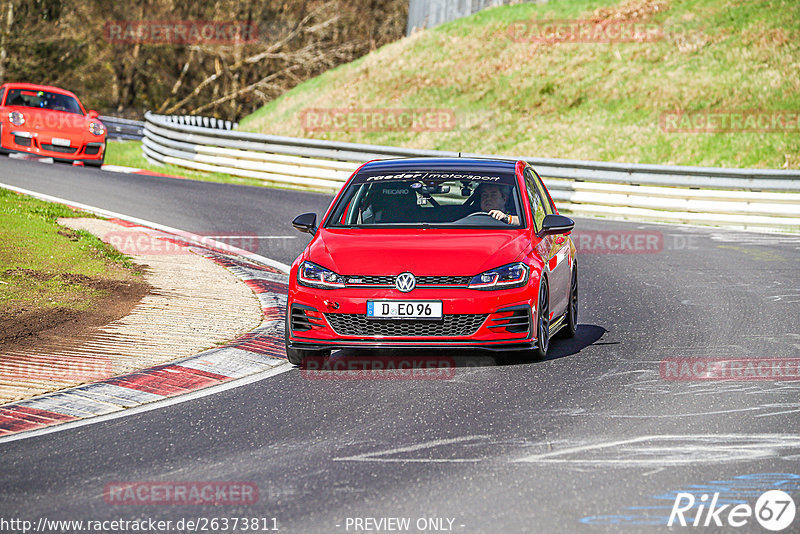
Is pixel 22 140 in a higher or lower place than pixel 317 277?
lower

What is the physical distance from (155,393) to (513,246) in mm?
2861

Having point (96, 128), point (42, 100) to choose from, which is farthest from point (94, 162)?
point (42, 100)

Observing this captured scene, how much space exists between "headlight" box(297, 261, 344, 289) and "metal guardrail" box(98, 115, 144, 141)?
3500cm

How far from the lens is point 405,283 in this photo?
8188 millimetres

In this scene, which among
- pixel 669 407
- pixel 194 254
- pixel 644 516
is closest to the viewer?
pixel 644 516

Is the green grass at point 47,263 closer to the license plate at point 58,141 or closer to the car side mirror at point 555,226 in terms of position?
the car side mirror at point 555,226

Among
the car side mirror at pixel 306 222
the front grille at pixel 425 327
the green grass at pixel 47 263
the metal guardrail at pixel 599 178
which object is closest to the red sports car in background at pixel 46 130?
the metal guardrail at pixel 599 178

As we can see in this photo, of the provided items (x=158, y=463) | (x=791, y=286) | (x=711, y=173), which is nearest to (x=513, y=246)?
(x=158, y=463)

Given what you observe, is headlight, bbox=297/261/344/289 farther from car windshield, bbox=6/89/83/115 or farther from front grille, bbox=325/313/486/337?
car windshield, bbox=6/89/83/115

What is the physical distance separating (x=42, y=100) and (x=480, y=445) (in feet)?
70.2

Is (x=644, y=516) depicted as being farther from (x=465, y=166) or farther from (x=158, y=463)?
(x=465, y=166)

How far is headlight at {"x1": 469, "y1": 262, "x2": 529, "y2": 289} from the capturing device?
827cm

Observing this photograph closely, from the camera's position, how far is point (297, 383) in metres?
8.09

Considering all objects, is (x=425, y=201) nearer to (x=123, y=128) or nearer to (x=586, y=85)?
(x=586, y=85)
